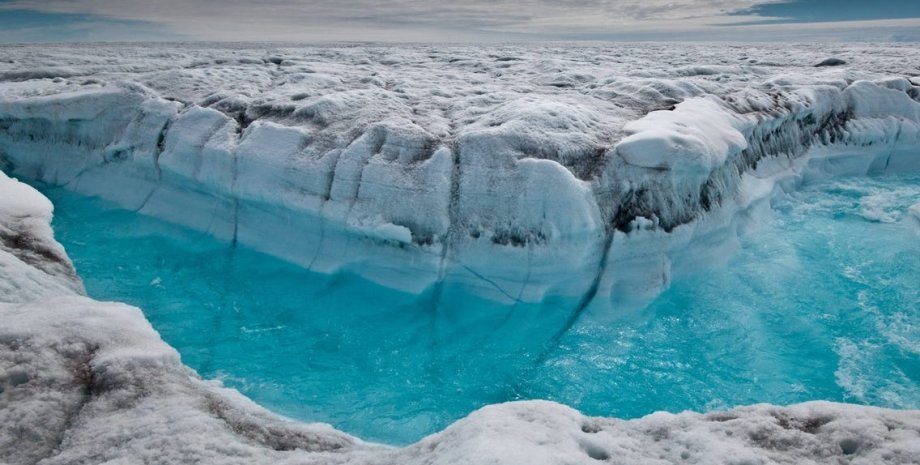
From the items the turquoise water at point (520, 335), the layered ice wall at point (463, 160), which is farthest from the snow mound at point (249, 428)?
the layered ice wall at point (463, 160)

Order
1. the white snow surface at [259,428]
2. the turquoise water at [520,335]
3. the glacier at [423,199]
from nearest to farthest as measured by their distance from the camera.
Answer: the white snow surface at [259,428]
the glacier at [423,199]
the turquoise water at [520,335]

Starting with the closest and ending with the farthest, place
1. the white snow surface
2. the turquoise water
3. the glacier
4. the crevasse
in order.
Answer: the white snow surface, the glacier, the turquoise water, the crevasse

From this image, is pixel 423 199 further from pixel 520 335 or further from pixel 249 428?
pixel 249 428

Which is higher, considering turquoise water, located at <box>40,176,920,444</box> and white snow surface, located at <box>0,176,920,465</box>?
white snow surface, located at <box>0,176,920,465</box>

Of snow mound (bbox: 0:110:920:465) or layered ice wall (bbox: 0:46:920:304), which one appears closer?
snow mound (bbox: 0:110:920:465)

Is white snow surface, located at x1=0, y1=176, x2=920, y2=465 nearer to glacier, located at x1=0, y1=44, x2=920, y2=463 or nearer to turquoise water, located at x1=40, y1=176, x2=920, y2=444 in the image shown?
glacier, located at x1=0, y1=44, x2=920, y2=463

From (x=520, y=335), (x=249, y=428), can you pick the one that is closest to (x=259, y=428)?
(x=249, y=428)

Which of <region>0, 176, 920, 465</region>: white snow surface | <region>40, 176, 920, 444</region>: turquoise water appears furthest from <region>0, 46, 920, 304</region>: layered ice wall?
<region>0, 176, 920, 465</region>: white snow surface

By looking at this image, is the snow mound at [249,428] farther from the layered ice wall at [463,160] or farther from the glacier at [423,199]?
the layered ice wall at [463,160]

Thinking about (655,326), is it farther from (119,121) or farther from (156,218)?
(119,121)
